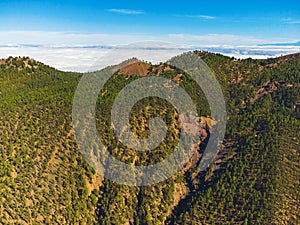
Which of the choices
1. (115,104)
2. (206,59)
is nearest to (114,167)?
(115,104)

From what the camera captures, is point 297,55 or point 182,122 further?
point 297,55

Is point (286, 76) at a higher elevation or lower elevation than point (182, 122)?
higher

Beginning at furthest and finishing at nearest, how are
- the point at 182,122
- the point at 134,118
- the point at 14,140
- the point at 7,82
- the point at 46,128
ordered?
the point at 7,82
the point at 182,122
the point at 134,118
the point at 46,128
the point at 14,140

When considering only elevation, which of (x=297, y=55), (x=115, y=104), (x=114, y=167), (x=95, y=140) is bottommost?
(x=114, y=167)

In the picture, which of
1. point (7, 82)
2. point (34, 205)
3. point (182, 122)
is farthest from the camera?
point (7, 82)

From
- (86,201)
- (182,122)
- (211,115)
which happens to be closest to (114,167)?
(86,201)

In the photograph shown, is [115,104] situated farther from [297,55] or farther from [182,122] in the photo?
[297,55]
